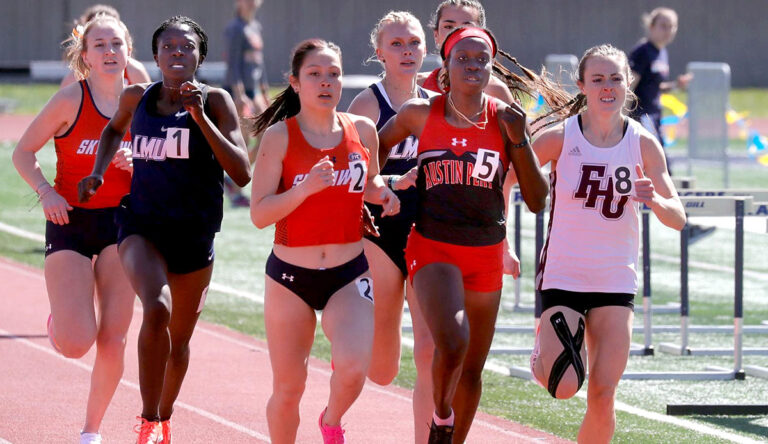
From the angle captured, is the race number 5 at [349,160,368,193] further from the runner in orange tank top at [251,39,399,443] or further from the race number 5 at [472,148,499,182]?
the race number 5 at [472,148,499,182]

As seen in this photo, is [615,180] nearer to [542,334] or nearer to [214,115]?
[542,334]

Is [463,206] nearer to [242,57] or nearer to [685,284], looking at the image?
[685,284]

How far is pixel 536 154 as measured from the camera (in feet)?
19.4

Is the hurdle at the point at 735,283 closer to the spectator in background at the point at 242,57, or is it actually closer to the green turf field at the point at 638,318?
the green turf field at the point at 638,318

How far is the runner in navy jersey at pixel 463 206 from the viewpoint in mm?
5453

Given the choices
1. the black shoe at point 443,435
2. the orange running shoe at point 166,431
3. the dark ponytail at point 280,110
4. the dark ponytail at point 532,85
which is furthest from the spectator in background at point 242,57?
the black shoe at point 443,435

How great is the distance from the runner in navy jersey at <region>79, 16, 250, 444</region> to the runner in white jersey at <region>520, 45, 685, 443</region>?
1.44 metres

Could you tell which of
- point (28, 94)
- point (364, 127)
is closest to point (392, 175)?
point (364, 127)

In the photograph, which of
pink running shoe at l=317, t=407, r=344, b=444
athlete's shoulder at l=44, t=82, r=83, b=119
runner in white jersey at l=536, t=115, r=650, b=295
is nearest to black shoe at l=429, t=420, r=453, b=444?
pink running shoe at l=317, t=407, r=344, b=444

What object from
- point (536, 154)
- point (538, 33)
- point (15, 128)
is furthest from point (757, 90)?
point (536, 154)

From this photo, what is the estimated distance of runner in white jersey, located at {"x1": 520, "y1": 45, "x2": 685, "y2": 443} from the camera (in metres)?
5.61

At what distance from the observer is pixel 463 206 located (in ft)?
18.3

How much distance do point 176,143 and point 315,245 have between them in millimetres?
851

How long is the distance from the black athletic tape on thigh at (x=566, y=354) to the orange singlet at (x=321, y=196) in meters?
0.99
